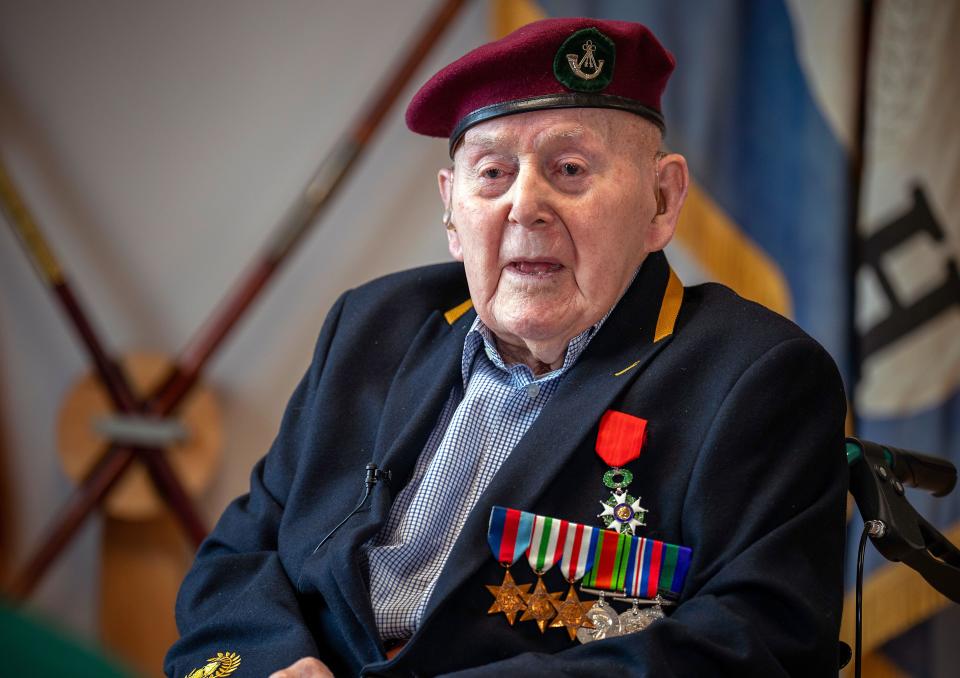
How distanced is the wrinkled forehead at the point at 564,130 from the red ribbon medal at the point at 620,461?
40 cm

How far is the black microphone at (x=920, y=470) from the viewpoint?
5.43 ft

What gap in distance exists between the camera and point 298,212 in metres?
3.04

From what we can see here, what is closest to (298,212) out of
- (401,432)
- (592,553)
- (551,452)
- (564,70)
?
(401,432)

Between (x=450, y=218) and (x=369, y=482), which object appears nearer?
(x=369, y=482)

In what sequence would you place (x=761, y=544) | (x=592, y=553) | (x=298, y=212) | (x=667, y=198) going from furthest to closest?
(x=298, y=212) < (x=667, y=198) < (x=592, y=553) < (x=761, y=544)

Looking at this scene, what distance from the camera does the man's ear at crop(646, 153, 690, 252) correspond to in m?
1.66

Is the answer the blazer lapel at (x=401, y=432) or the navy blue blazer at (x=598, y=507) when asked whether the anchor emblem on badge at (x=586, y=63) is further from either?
the blazer lapel at (x=401, y=432)

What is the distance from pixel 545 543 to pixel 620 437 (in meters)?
0.18

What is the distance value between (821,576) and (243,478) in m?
2.21

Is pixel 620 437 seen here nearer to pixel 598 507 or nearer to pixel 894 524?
pixel 598 507

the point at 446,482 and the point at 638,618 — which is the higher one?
the point at 446,482

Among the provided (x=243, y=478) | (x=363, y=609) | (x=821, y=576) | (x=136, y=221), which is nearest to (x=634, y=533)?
(x=821, y=576)

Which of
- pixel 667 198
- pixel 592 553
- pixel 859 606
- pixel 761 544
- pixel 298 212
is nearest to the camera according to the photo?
pixel 761 544

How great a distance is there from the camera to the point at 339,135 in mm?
3238
